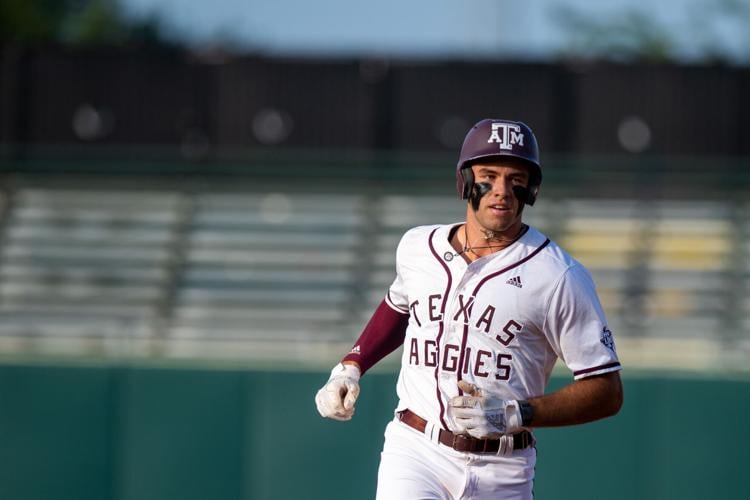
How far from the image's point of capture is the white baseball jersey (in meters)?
3.75

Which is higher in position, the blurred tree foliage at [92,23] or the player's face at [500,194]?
the blurred tree foliage at [92,23]

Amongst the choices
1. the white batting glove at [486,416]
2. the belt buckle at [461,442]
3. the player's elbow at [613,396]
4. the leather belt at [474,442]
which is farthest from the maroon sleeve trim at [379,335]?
the player's elbow at [613,396]

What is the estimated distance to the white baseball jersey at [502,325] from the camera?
3754mm

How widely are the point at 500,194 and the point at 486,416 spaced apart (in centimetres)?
72

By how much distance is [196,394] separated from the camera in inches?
258

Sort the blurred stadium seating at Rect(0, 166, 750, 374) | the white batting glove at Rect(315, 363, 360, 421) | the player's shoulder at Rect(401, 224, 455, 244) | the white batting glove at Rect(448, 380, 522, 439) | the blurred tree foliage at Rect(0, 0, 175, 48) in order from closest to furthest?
the white batting glove at Rect(448, 380, 522, 439), the white batting glove at Rect(315, 363, 360, 421), the player's shoulder at Rect(401, 224, 455, 244), the blurred stadium seating at Rect(0, 166, 750, 374), the blurred tree foliage at Rect(0, 0, 175, 48)

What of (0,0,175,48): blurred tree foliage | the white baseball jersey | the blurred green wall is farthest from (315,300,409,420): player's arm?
(0,0,175,48): blurred tree foliage

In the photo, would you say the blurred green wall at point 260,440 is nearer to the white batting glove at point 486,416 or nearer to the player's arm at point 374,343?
the player's arm at point 374,343

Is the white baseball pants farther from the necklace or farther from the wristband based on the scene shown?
the necklace

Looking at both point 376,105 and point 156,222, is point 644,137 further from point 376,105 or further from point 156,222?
point 156,222

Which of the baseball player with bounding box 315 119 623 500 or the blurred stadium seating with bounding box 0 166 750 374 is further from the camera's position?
the blurred stadium seating with bounding box 0 166 750 374

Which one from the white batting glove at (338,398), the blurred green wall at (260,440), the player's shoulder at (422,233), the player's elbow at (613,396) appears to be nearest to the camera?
the player's elbow at (613,396)

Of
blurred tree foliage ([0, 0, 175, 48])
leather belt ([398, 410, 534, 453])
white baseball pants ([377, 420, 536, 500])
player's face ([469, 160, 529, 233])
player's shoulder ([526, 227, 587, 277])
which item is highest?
blurred tree foliage ([0, 0, 175, 48])

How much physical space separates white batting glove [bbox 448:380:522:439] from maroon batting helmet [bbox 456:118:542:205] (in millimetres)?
679
